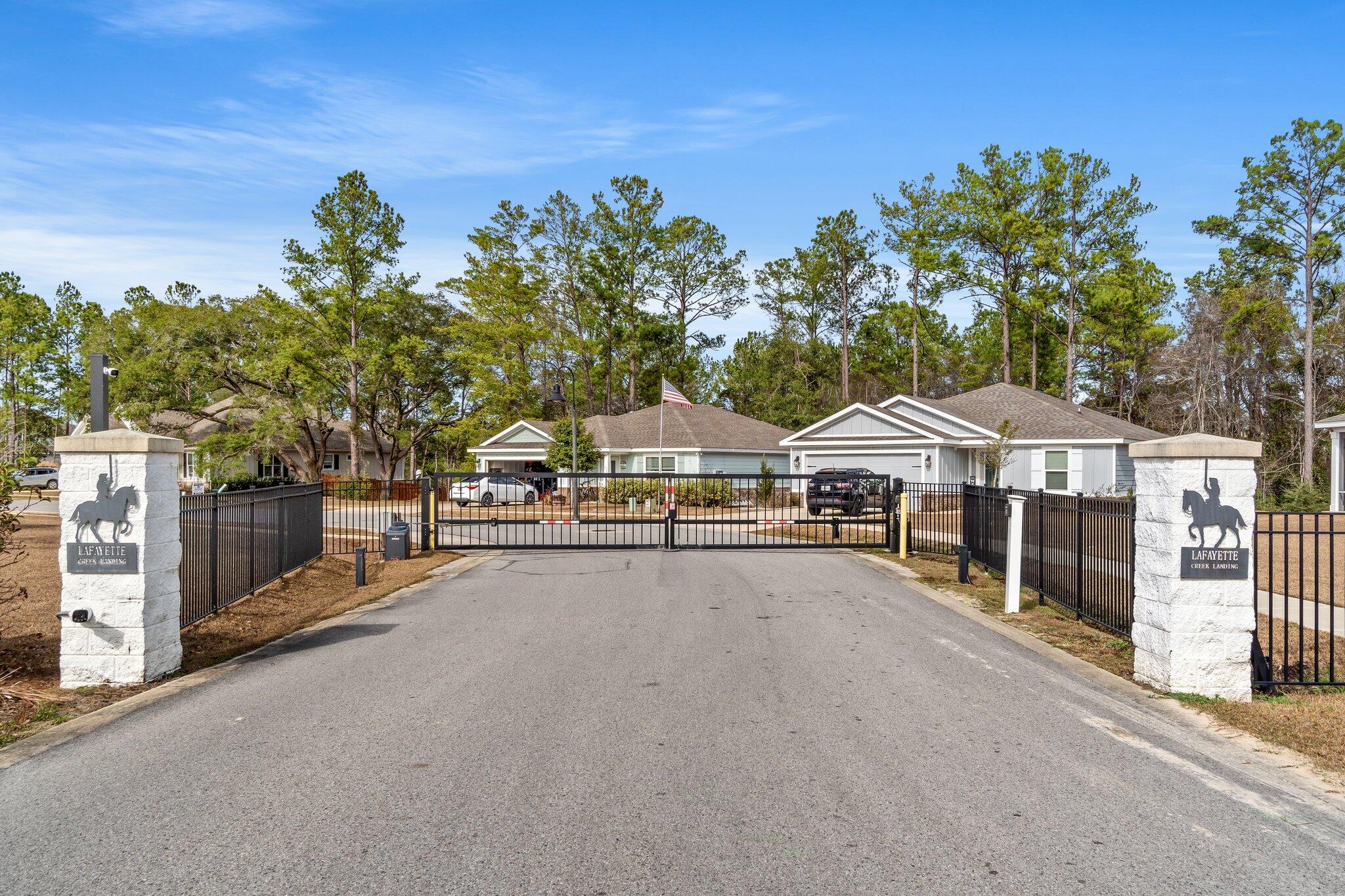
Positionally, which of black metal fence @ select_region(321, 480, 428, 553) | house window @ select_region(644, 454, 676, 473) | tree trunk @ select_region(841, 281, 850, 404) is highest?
tree trunk @ select_region(841, 281, 850, 404)

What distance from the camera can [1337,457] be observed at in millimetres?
31000

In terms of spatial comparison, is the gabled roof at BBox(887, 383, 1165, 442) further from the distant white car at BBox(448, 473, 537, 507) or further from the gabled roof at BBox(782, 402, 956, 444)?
the distant white car at BBox(448, 473, 537, 507)

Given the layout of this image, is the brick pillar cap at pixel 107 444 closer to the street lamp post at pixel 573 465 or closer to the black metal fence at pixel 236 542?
the black metal fence at pixel 236 542

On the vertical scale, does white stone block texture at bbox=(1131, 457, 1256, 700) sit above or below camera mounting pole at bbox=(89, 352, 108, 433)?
below

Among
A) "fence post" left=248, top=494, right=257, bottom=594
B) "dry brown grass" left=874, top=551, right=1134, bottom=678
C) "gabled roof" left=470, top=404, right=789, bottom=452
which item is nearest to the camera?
"dry brown grass" left=874, top=551, right=1134, bottom=678

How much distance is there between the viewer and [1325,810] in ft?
15.7

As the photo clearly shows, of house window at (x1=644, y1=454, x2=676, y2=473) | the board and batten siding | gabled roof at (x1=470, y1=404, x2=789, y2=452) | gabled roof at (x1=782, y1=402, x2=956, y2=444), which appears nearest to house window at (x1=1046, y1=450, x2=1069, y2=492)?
the board and batten siding

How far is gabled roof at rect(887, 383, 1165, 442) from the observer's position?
35.6 m

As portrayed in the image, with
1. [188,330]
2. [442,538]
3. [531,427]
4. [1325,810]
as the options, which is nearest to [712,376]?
[531,427]

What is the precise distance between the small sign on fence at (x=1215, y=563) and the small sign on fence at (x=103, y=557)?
858cm

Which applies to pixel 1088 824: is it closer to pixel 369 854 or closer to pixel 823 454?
pixel 369 854

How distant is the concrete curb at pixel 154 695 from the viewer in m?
5.79

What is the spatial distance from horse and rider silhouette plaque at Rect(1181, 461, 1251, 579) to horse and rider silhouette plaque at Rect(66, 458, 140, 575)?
8.62 m

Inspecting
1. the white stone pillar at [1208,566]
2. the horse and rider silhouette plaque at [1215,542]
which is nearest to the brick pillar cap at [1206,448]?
the white stone pillar at [1208,566]
